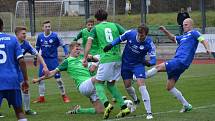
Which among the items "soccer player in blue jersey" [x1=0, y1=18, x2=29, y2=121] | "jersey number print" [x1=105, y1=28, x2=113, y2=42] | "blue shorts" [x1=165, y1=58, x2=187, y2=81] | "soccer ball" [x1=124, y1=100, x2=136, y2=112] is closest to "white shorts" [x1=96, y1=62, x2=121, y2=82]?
"jersey number print" [x1=105, y1=28, x2=113, y2=42]

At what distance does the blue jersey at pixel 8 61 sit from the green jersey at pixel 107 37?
3435mm

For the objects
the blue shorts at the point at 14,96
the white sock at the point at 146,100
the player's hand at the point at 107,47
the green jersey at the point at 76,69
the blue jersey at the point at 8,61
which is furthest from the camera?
the green jersey at the point at 76,69

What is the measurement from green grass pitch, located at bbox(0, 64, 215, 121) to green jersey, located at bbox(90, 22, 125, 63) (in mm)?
1268

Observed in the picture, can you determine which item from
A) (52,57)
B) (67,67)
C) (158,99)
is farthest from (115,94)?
(52,57)

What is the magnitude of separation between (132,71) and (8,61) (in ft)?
12.7

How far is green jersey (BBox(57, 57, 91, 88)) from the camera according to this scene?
14.5 meters

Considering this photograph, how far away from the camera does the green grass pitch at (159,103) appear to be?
13211mm

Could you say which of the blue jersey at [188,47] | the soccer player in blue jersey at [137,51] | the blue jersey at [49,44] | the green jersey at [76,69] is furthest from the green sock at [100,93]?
the blue jersey at [49,44]

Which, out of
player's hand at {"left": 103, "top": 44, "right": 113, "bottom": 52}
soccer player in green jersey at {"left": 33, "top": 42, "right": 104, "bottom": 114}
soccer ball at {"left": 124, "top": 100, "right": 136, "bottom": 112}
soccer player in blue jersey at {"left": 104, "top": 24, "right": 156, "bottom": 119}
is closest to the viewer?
player's hand at {"left": 103, "top": 44, "right": 113, "bottom": 52}

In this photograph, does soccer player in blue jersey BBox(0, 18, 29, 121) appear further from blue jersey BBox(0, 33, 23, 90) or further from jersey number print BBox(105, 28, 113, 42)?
jersey number print BBox(105, 28, 113, 42)

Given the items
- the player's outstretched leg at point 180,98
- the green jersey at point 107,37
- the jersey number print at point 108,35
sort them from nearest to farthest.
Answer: the green jersey at point 107,37 < the jersey number print at point 108,35 < the player's outstretched leg at point 180,98

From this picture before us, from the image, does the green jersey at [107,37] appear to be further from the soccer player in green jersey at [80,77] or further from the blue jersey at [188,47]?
the blue jersey at [188,47]

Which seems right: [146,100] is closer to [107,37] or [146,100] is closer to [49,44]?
[107,37]

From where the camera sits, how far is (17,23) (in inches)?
1858
